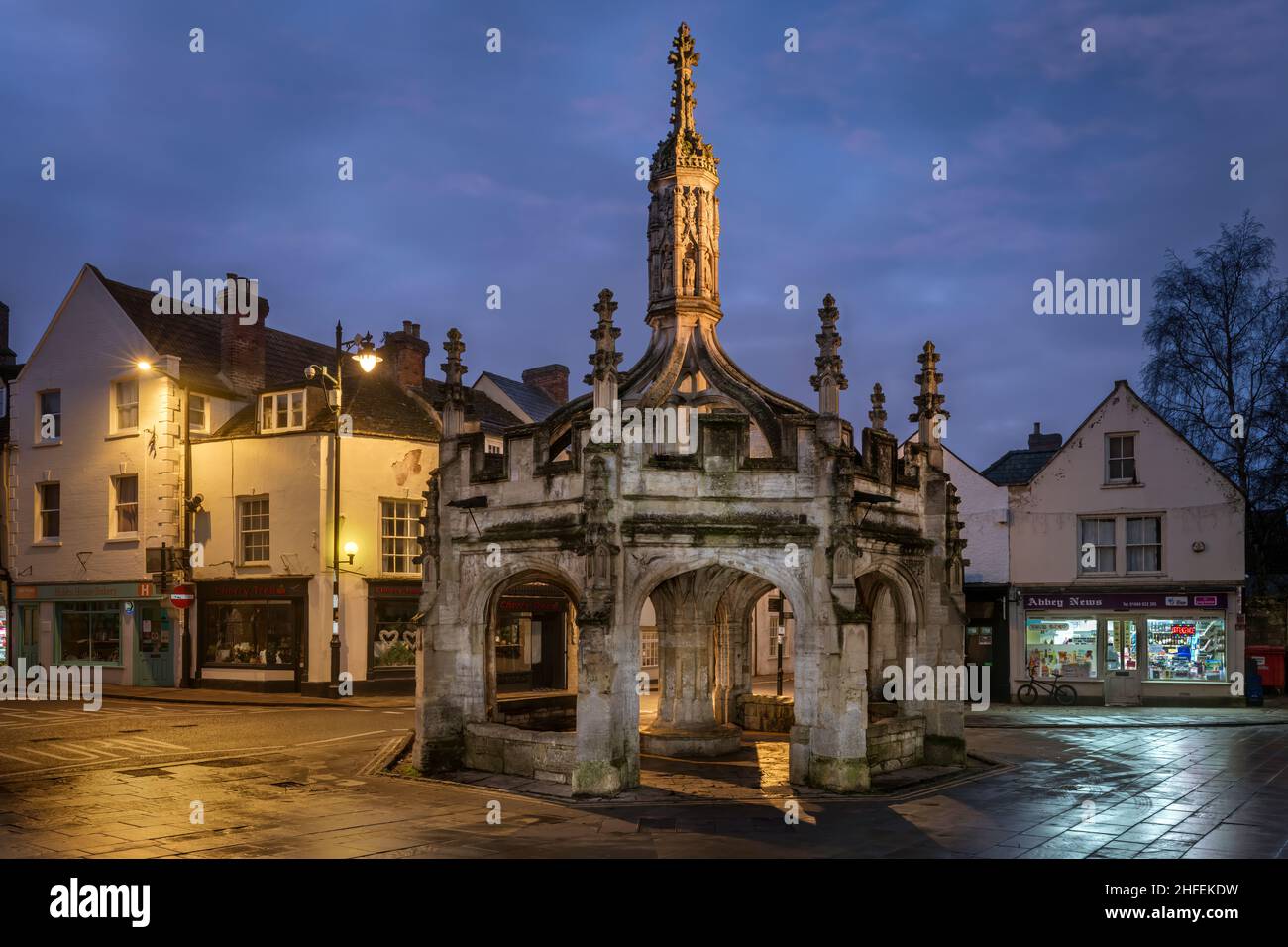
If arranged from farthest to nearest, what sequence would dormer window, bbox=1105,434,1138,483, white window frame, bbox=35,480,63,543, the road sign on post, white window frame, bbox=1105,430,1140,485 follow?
white window frame, bbox=35,480,63,543
the road sign on post
dormer window, bbox=1105,434,1138,483
white window frame, bbox=1105,430,1140,485

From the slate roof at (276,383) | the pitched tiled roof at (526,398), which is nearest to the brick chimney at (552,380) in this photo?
the pitched tiled roof at (526,398)

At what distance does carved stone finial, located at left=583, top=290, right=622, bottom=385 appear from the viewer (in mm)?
15992

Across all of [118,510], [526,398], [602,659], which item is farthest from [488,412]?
[602,659]

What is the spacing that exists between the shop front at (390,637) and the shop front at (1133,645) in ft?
61.8

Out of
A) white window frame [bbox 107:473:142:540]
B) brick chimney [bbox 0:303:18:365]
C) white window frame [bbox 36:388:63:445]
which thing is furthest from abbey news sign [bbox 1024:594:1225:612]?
brick chimney [bbox 0:303:18:365]

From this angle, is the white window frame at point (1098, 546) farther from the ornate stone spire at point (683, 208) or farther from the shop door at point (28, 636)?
the shop door at point (28, 636)

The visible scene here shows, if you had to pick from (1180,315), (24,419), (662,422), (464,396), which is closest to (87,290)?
(24,419)

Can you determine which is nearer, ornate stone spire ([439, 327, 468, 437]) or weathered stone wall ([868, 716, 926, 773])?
weathered stone wall ([868, 716, 926, 773])

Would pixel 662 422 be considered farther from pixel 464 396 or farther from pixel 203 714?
pixel 203 714

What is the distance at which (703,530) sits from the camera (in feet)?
51.7

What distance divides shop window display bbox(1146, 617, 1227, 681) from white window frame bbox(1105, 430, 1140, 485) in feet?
13.5

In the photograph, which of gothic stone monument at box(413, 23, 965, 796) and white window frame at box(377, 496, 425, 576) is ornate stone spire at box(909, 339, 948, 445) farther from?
white window frame at box(377, 496, 425, 576)

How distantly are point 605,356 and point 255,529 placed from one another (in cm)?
2220

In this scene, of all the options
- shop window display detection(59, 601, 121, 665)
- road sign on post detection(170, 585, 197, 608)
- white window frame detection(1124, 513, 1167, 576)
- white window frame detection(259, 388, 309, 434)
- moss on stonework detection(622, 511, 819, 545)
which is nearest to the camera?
moss on stonework detection(622, 511, 819, 545)
